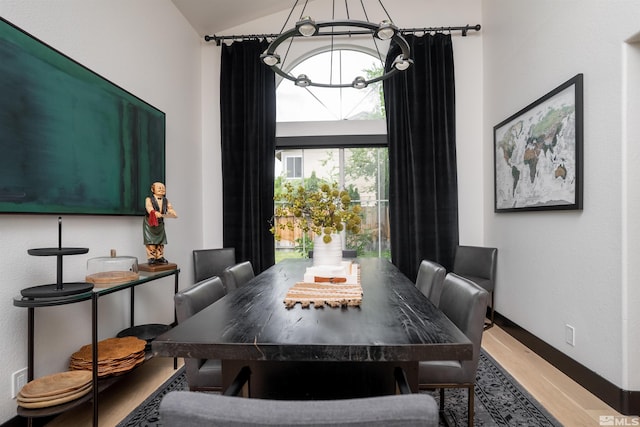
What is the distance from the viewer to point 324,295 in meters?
1.49

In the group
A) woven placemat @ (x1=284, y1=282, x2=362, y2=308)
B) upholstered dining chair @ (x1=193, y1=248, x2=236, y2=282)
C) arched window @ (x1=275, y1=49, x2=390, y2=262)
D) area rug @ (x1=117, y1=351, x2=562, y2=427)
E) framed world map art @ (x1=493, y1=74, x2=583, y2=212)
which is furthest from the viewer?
arched window @ (x1=275, y1=49, x2=390, y2=262)

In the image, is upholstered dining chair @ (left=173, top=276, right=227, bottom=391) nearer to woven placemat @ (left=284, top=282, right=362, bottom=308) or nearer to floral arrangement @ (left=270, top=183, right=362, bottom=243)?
woven placemat @ (left=284, top=282, right=362, bottom=308)

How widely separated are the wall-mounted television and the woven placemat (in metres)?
1.49

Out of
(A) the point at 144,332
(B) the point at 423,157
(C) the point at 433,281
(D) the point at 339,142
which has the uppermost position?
(D) the point at 339,142

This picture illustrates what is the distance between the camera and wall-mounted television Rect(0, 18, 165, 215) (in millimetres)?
1666

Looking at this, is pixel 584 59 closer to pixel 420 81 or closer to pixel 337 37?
pixel 420 81

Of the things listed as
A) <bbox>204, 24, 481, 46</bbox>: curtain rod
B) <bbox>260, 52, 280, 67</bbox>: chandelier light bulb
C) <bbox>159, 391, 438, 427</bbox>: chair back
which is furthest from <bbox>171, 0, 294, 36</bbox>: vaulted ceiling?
<bbox>159, 391, 438, 427</bbox>: chair back

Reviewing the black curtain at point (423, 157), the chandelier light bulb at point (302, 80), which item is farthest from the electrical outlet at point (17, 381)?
the black curtain at point (423, 157)

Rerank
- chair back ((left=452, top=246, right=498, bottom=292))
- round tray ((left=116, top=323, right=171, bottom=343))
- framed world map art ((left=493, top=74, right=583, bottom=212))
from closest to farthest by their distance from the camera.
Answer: framed world map art ((left=493, top=74, right=583, bottom=212)) < round tray ((left=116, top=323, right=171, bottom=343)) < chair back ((left=452, top=246, right=498, bottom=292))

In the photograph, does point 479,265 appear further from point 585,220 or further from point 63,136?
point 63,136

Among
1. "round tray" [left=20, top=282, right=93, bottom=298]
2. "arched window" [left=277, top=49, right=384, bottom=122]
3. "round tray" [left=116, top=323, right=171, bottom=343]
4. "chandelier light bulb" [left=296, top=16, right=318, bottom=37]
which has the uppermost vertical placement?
"arched window" [left=277, top=49, right=384, bottom=122]

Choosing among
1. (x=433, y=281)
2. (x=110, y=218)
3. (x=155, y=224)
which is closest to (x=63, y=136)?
(x=110, y=218)

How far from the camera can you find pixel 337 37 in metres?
4.10

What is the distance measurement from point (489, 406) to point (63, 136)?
2.96m
